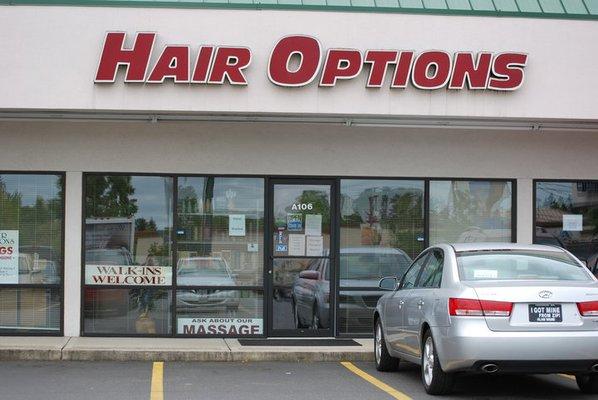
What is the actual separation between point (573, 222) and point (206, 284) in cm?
590

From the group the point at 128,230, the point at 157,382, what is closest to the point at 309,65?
the point at 128,230

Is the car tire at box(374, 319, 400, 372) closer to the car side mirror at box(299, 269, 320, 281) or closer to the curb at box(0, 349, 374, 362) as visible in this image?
the curb at box(0, 349, 374, 362)

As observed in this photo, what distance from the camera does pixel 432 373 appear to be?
870 cm

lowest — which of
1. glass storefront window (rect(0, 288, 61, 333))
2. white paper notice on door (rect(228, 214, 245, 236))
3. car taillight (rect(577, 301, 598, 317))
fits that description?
glass storefront window (rect(0, 288, 61, 333))

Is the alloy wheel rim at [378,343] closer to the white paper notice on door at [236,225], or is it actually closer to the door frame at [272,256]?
the door frame at [272,256]

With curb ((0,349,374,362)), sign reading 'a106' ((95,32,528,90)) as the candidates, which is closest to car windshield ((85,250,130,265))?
curb ((0,349,374,362))

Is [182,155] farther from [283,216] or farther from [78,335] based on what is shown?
[78,335]

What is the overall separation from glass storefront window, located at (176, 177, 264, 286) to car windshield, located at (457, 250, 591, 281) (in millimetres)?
4827

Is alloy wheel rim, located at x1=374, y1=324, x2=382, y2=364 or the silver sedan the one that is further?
alloy wheel rim, located at x1=374, y1=324, x2=382, y2=364

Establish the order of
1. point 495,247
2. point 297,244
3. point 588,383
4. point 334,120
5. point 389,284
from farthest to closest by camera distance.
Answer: point 297,244 → point 334,120 → point 389,284 → point 495,247 → point 588,383

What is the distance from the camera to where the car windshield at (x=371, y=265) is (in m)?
13.6

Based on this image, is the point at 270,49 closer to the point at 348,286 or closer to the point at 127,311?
the point at 348,286

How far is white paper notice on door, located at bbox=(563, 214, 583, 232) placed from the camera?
1396 centimetres

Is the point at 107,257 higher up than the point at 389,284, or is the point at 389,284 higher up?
the point at 107,257
